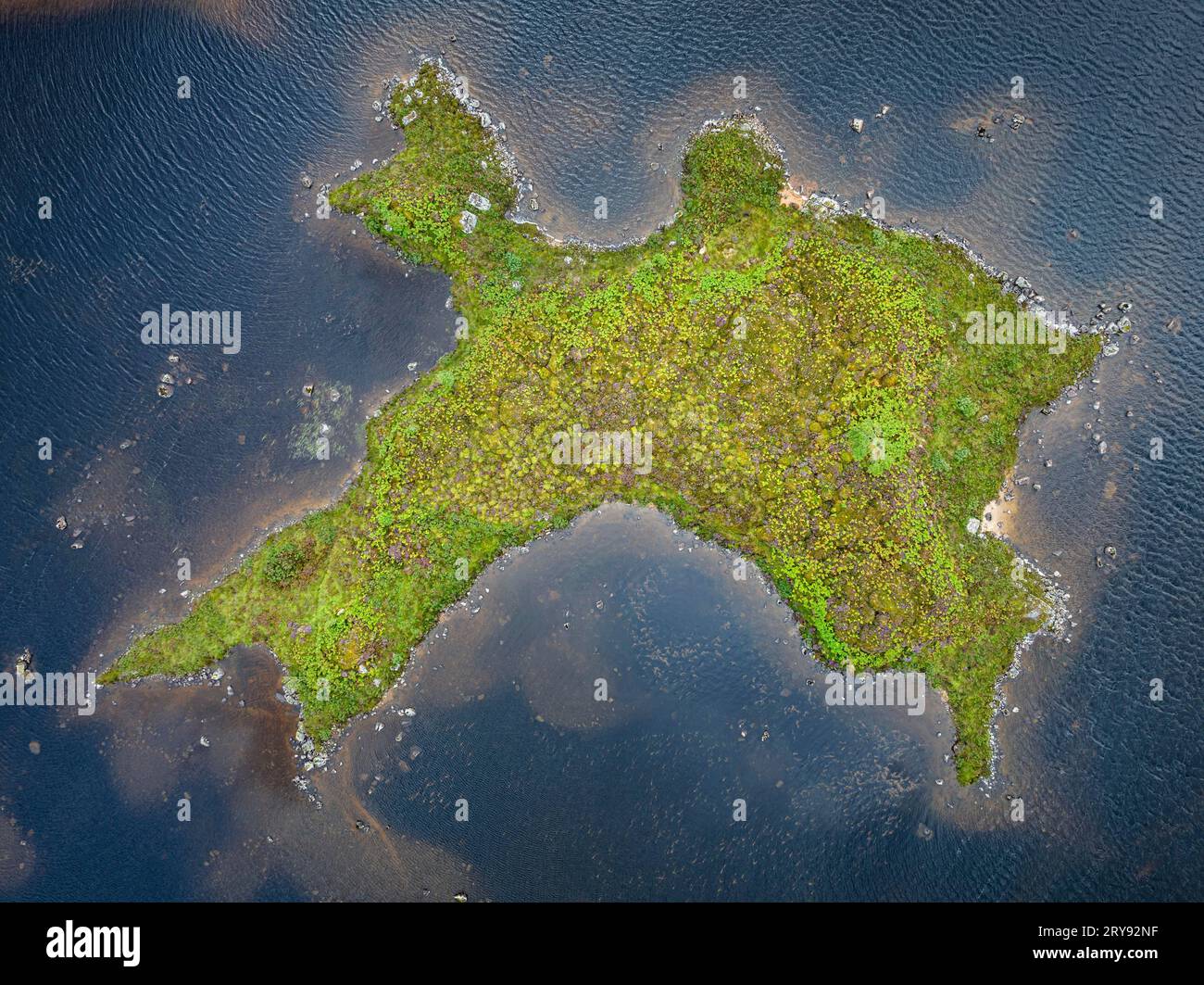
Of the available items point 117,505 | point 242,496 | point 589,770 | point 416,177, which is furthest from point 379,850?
point 416,177

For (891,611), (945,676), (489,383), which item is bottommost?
(945,676)

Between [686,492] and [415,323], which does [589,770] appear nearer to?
[686,492]

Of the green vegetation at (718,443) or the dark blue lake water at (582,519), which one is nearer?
the green vegetation at (718,443)

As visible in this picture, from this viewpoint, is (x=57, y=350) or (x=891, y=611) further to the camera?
(x=57, y=350)

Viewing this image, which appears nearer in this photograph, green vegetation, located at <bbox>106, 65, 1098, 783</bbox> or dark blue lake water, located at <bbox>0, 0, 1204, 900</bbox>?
green vegetation, located at <bbox>106, 65, 1098, 783</bbox>
